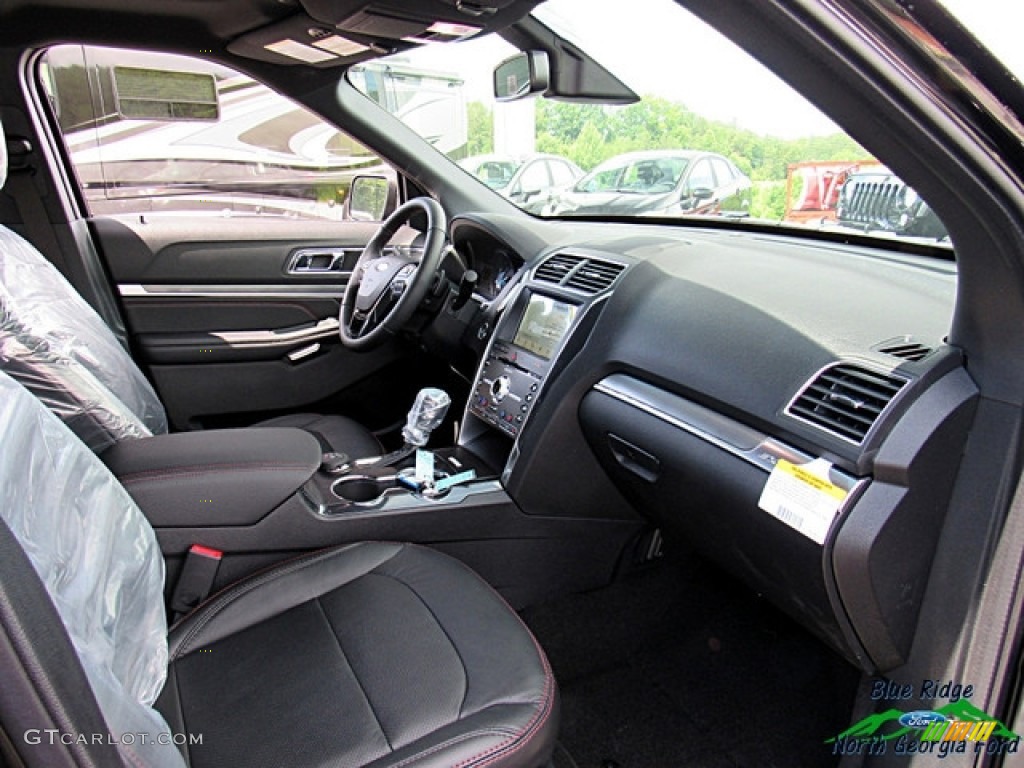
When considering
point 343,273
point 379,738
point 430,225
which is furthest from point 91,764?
point 343,273

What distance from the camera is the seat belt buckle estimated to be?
1271mm

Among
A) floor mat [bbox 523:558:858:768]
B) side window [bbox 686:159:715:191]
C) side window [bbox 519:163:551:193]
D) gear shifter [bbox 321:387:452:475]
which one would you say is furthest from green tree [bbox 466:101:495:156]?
floor mat [bbox 523:558:858:768]

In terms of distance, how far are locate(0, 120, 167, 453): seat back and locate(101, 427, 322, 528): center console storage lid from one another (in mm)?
89

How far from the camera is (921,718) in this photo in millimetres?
1010

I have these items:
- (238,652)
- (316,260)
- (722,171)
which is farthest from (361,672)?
(316,260)

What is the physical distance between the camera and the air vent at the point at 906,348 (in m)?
0.98

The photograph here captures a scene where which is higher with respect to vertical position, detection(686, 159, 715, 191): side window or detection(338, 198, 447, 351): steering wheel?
detection(686, 159, 715, 191): side window

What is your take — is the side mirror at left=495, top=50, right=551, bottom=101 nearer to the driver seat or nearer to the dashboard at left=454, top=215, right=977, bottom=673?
the dashboard at left=454, top=215, right=977, bottom=673

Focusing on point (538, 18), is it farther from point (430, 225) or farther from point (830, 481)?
point (830, 481)

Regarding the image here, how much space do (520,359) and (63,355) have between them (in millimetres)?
925

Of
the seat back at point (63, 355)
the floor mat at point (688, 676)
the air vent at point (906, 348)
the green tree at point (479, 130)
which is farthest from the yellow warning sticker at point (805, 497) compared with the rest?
the green tree at point (479, 130)

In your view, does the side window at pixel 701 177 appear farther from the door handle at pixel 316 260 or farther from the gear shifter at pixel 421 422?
the door handle at pixel 316 260

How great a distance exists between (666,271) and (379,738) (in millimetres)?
1036

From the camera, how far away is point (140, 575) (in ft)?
3.42
